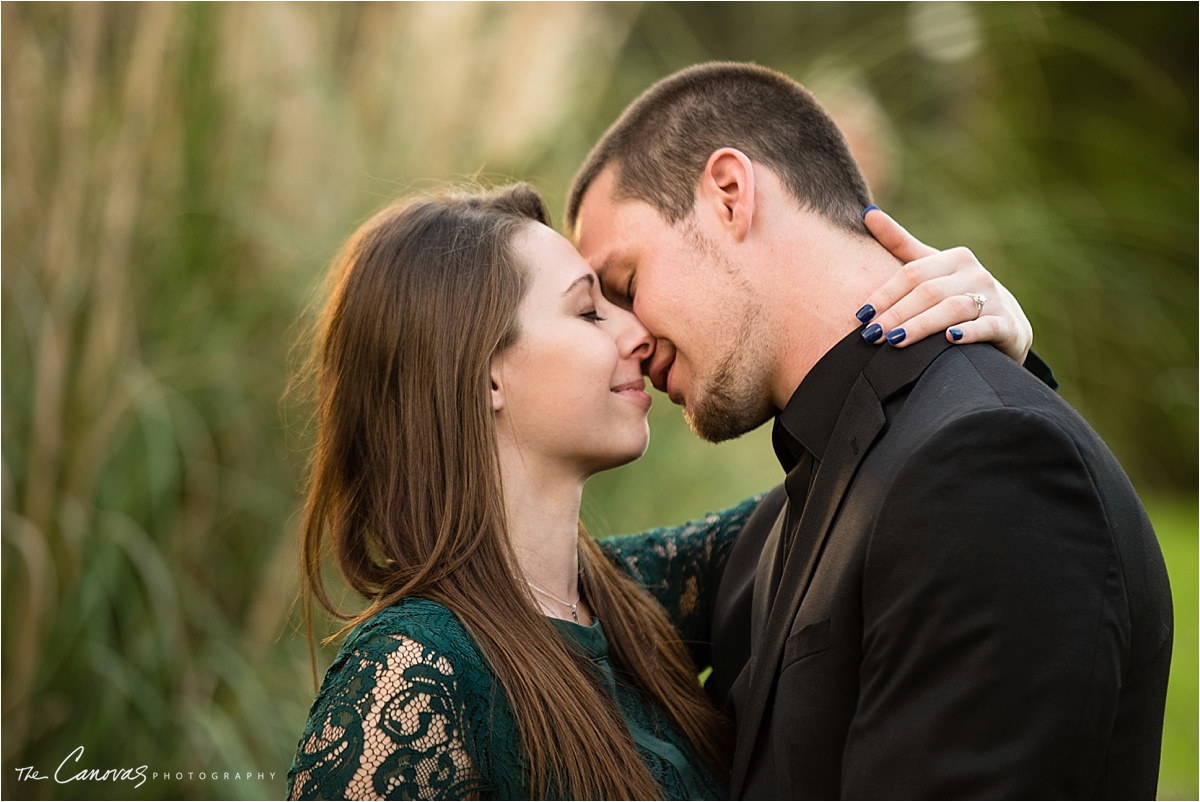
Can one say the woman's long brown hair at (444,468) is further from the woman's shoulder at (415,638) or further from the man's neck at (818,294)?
the man's neck at (818,294)

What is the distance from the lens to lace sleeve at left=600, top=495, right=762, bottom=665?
2.55 m

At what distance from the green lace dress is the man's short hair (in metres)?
0.99

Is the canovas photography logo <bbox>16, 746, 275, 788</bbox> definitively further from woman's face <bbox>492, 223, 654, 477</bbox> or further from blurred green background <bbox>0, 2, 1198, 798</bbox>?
woman's face <bbox>492, 223, 654, 477</bbox>

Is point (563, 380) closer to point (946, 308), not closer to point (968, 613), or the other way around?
point (946, 308)

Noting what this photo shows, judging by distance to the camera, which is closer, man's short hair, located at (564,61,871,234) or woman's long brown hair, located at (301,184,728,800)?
woman's long brown hair, located at (301,184,728,800)

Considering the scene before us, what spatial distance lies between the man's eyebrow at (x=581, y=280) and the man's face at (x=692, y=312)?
63mm

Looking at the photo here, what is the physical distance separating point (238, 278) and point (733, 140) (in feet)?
5.26

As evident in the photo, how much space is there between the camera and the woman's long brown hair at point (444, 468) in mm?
1914

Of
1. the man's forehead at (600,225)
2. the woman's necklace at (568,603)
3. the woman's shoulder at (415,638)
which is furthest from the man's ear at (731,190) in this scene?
the woman's shoulder at (415,638)

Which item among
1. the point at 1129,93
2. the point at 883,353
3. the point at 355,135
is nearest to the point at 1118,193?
the point at 1129,93

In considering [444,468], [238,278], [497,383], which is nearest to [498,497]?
[444,468]

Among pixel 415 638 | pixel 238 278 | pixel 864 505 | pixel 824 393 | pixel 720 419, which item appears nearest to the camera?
pixel 864 505

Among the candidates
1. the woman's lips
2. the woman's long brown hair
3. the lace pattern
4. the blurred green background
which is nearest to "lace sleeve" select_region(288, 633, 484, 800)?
the lace pattern

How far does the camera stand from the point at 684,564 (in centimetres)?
260
